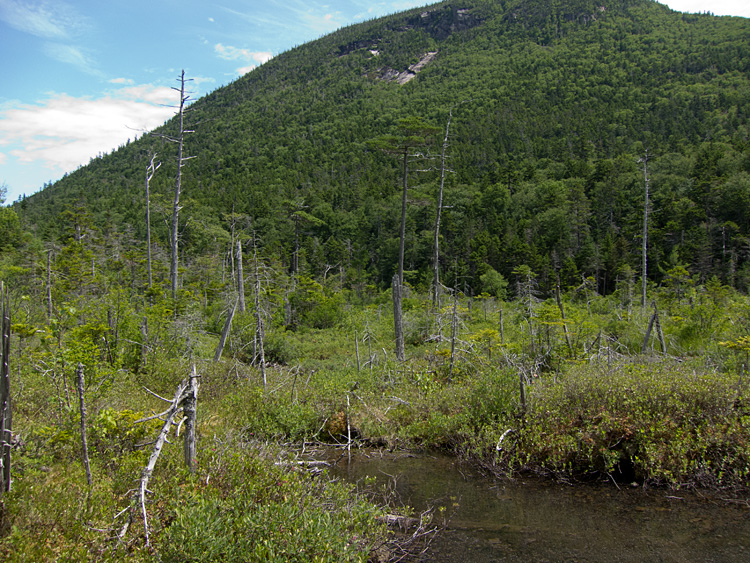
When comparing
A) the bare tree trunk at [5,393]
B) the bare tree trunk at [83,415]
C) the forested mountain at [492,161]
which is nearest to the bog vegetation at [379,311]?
the bare tree trunk at [83,415]

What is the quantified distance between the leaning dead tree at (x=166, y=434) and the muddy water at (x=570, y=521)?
3463mm

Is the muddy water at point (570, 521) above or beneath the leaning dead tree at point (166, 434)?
beneath

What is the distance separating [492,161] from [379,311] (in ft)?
181

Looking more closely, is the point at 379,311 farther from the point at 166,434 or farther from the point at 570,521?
the point at 166,434

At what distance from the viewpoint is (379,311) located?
2531 centimetres

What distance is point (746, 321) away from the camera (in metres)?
12.3

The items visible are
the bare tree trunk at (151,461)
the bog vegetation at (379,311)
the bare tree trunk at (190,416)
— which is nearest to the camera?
the bare tree trunk at (151,461)

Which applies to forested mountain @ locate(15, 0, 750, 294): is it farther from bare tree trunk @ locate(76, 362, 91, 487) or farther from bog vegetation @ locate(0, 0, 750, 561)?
bare tree trunk @ locate(76, 362, 91, 487)

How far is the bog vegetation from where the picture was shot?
214 inches

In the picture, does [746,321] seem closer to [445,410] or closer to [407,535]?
[445,410]

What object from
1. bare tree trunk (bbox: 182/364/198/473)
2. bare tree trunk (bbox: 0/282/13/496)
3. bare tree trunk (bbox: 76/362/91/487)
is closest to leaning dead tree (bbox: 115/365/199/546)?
bare tree trunk (bbox: 182/364/198/473)

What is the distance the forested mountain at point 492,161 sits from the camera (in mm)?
42281

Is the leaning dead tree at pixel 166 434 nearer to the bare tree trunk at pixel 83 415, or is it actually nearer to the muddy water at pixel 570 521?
the bare tree trunk at pixel 83 415

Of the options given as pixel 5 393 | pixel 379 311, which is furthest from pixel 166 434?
pixel 379 311
